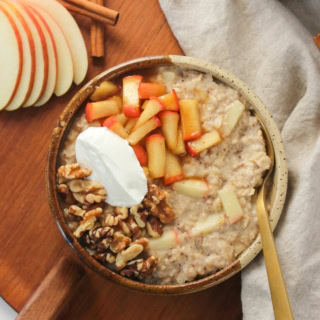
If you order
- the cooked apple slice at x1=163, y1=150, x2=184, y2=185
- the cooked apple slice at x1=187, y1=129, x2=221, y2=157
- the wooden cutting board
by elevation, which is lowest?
the wooden cutting board

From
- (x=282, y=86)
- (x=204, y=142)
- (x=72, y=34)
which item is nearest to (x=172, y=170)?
(x=204, y=142)

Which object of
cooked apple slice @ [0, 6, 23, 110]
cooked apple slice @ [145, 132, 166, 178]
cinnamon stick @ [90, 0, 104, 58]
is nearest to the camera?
cooked apple slice @ [145, 132, 166, 178]

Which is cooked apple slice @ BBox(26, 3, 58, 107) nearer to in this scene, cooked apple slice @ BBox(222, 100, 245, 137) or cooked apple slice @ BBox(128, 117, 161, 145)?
cooked apple slice @ BBox(128, 117, 161, 145)

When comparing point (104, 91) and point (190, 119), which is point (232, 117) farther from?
point (104, 91)

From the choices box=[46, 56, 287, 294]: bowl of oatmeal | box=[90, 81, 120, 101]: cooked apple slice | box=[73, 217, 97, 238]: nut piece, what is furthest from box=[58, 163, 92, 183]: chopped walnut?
box=[90, 81, 120, 101]: cooked apple slice

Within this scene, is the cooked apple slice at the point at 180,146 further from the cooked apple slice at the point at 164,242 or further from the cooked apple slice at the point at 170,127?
the cooked apple slice at the point at 164,242

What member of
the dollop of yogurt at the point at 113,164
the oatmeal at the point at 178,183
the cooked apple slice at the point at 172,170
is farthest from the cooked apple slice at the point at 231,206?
the dollop of yogurt at the point at 113,164
